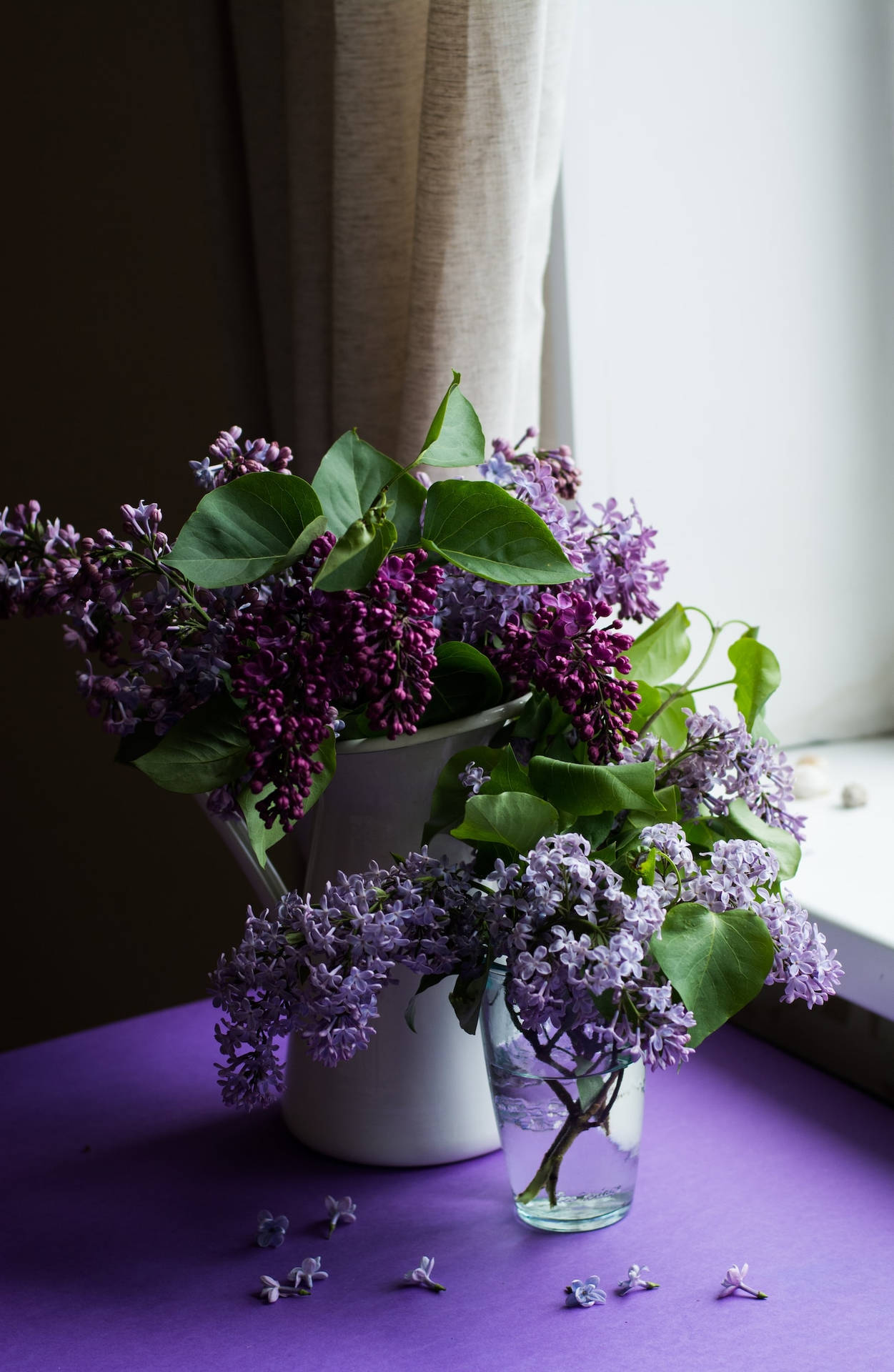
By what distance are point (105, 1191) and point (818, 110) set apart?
1125 millimetres

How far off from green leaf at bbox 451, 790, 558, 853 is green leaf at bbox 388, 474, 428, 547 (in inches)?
5.3

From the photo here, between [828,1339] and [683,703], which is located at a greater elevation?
[683,703]

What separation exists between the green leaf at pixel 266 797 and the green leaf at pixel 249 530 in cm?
9

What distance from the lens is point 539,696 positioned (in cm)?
62

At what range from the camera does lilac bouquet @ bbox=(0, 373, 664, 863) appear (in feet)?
1.64

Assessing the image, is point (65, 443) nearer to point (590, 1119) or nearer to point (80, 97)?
point (80, 97)

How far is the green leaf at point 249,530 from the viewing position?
1.70 feet

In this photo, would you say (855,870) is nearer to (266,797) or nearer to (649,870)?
(649,870)

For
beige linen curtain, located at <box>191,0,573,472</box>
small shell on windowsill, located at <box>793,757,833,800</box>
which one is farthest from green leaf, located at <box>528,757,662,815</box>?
small shell on windowsill, located at <box>793,757,833,800</box>

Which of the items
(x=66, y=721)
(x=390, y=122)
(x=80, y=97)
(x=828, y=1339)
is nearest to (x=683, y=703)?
(x=828, y=1339)

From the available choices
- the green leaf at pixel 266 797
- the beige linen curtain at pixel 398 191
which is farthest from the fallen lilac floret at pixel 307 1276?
the beige linen curtain at pixel 398 191

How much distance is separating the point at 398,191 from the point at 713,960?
0.73m

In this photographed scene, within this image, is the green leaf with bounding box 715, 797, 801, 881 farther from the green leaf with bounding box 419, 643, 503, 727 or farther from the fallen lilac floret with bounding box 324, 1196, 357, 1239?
the fallen lilac floret with bounding box 324, 1196, 357, 1239

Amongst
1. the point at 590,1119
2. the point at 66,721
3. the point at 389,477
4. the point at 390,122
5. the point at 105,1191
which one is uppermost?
the point at 390,122
